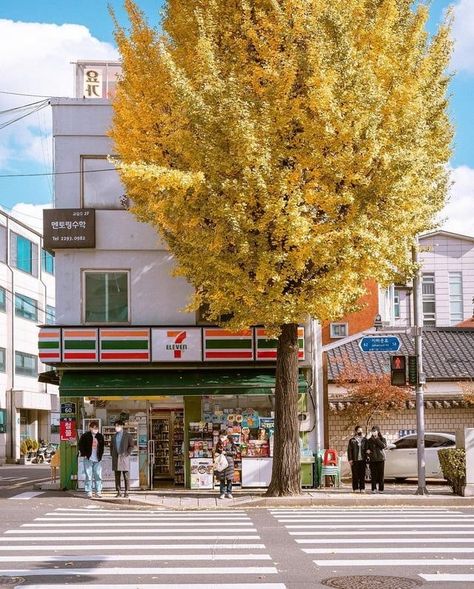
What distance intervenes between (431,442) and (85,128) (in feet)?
46.8

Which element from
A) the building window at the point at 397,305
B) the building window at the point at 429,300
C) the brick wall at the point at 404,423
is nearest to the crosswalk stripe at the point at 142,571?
the brick wall at the point at 404,423

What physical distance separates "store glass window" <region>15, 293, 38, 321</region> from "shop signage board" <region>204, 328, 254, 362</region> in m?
38.9

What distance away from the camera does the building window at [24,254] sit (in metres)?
61.9

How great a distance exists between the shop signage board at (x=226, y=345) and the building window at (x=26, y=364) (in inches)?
1528

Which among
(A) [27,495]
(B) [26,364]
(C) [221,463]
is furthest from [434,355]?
(B) [26,364]

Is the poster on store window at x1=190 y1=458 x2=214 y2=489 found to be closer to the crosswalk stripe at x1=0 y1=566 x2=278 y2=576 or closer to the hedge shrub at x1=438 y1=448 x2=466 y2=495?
the hedge shrub at x1=438 y1=448 x2=466 y2=495

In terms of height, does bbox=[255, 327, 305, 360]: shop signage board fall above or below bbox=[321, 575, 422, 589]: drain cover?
above

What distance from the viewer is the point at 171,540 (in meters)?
14.0

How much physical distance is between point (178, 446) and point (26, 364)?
3920 centimetres

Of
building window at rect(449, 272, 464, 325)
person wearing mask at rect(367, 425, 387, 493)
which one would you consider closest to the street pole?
person wearing mask at rect(367, 425, 387, 493)

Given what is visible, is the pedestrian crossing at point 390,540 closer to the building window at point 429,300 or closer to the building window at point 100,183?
the building window at point 100,183

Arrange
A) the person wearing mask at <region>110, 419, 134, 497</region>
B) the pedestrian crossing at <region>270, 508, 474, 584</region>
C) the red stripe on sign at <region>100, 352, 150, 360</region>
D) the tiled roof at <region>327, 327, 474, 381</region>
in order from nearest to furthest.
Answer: the pedestrian crossing at <region>270, 508, 474, 584</region> < the person wearing mask at <region>110, 419, 134, 497</region> < the red stripe on sign at <region>100, 352, 150, 360</region> < the tiled roof at <region>327, 327, 474, 381</region>

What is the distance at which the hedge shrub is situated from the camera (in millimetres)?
22656

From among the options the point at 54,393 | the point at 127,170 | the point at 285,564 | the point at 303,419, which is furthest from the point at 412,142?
the point at 54,393
